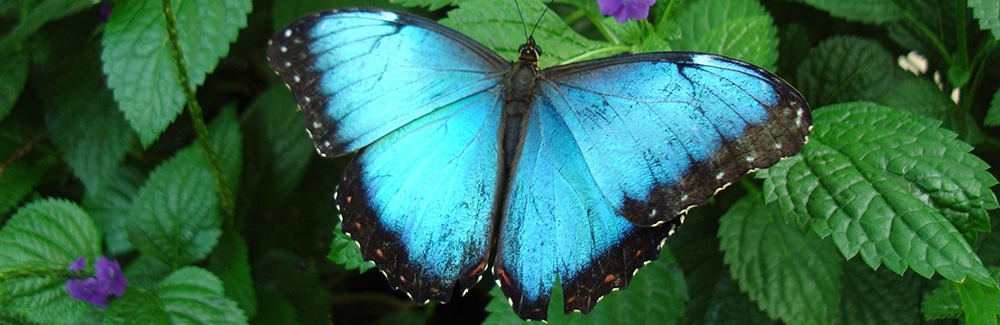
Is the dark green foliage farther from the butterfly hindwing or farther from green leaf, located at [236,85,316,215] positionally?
the butterfly hindwing

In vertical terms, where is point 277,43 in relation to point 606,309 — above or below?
above

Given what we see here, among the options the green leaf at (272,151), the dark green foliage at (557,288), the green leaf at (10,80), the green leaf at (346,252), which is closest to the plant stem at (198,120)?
the dark green foliage at (557,288)

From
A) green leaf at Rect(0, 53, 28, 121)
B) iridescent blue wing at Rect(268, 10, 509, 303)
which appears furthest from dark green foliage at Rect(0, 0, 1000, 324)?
iridescent blue wing at Rect(268, 10, 509, 303)

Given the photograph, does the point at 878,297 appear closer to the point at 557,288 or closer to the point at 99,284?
the point at 557,288

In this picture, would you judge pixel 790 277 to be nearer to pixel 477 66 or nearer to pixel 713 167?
pixel 713 167

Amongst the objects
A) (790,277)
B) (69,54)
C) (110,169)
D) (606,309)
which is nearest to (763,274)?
(790,277)

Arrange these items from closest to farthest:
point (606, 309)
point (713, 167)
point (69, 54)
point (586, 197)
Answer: point (713, 167) < point (586, 197) < point (606, 309) < point (69, 54)

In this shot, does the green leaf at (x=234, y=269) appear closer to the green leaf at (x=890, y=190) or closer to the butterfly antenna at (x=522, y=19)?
the butterfly antenna at (x=522, y=19)

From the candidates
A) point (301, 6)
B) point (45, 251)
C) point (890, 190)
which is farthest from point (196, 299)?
point (890, 190)
